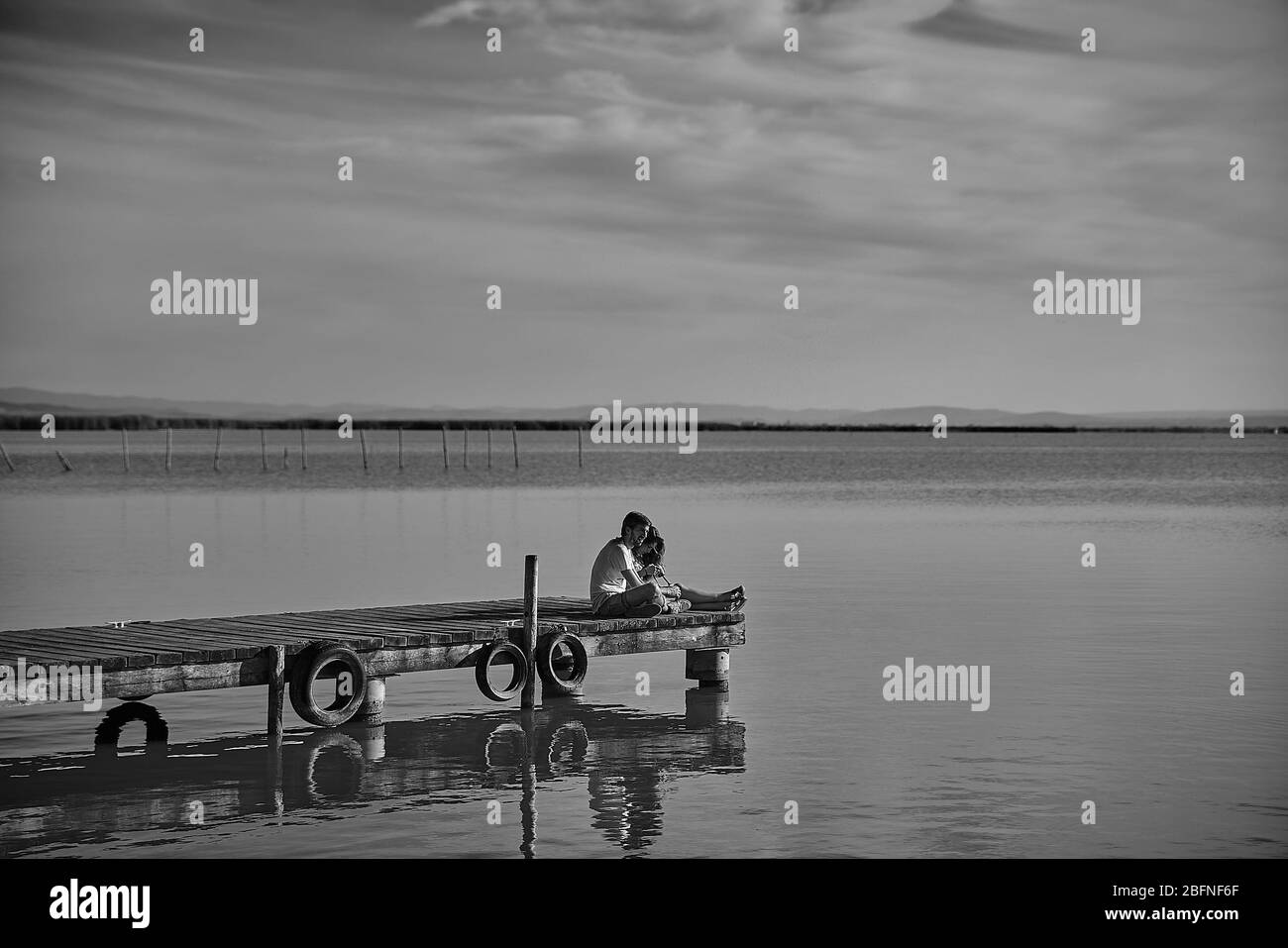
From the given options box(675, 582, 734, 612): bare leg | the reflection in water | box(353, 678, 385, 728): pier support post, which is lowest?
the reflection in water

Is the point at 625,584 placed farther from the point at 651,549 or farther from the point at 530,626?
the point at 530,626

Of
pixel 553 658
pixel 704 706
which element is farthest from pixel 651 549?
pixel 704 706

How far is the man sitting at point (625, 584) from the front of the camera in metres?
17.3

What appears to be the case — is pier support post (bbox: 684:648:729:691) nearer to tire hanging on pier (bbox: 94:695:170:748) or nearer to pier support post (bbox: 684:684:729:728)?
pier support post (bbox: 684:684:729:728)

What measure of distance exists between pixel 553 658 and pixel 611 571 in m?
1.34

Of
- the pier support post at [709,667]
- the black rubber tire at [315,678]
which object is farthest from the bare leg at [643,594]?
the black rubber tire at [315,678]

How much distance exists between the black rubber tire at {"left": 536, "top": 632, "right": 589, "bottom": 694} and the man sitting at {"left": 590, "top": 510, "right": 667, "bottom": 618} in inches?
31.7

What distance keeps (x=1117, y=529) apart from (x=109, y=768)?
112 ft

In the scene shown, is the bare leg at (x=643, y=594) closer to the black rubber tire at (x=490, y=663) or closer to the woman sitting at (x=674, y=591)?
the woman sitting at (x=674, y=591)

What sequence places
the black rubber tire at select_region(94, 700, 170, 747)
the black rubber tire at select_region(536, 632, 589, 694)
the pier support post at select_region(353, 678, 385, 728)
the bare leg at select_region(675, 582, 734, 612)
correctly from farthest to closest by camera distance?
the bare leg at select_region(675, 582, 734, 612)
the black rubber tire at select_region(536, 632, 589, 694)
the pier support post at select_region(353, 678, 385, 728)
the black rubber tire at select_region(94, 700, 170, 747)

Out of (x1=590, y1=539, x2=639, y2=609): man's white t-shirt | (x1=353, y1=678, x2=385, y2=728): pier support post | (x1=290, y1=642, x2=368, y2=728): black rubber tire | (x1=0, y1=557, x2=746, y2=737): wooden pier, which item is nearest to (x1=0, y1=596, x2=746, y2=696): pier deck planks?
(x1=0, y1=557, x2=746, y2=737): wooden pier

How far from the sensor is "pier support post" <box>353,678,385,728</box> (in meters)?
15.6
